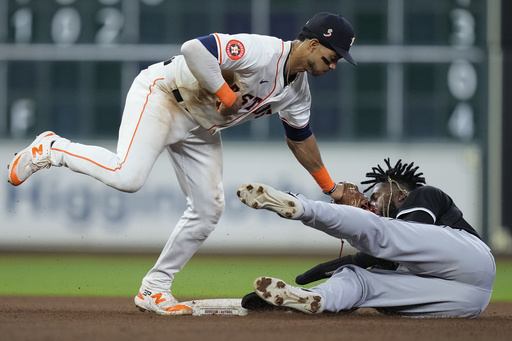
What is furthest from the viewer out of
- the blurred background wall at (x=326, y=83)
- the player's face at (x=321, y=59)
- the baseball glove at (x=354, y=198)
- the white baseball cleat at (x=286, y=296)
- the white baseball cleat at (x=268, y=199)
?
the blurred background wall at (x=326, y=83)

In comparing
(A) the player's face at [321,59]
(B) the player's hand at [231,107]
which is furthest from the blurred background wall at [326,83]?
(B) the player's hand at [231,107]

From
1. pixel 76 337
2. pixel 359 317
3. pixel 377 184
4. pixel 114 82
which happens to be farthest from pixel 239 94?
pixel 114 82

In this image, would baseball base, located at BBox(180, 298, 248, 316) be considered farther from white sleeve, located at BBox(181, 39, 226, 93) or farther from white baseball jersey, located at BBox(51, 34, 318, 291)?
white sleeve, located at BBox(181, 39, 226, 93)

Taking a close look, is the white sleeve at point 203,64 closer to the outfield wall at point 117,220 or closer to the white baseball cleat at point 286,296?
the white baseball cleat at point 286,296

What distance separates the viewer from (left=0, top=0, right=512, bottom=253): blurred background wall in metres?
12.6

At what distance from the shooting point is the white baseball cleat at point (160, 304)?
4946 mm

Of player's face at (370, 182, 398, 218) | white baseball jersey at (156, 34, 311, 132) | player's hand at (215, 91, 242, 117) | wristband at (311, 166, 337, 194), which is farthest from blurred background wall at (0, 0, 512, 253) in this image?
player's hand at (215, 91, 242, 117)

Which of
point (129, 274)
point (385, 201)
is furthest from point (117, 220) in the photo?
point (385, 201)

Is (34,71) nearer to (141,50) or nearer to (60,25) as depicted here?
(60,25)

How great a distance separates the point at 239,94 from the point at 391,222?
1096 millimetres

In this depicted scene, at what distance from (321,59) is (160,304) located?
5.43 feet

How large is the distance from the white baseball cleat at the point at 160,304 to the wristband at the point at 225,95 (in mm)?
1175

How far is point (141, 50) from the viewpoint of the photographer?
1272 centimetres

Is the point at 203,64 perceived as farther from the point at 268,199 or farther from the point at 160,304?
the point at 160,304
